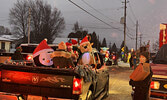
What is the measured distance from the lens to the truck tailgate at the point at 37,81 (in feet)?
13.6

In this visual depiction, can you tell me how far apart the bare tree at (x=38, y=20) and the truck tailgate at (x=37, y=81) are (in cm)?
4783

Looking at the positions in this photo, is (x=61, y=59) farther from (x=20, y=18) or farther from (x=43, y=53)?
(x=20, y=18)

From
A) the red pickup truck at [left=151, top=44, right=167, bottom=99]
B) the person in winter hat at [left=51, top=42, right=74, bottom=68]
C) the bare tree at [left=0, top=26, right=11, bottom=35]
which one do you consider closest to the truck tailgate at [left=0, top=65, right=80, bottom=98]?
the person in winter hat at [left=51, top=42, right=74, bottom=68]

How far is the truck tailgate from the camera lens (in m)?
4.15

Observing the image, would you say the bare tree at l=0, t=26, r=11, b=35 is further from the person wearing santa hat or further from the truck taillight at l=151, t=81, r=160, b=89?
the truck taillight at l=151, t=81, r=160, b=89

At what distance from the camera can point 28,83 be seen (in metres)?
4.38

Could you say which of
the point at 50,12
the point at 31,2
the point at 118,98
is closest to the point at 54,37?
the point at 50,12

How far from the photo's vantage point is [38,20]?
171 feet

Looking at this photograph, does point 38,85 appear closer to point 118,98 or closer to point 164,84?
point 164,84

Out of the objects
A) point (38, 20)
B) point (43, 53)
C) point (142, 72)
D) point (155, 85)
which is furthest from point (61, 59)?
point (38, 20)

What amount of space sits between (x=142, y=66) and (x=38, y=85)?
2344 millimetres

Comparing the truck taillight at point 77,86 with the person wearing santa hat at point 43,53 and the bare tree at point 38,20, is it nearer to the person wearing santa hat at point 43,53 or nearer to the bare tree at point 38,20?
the person wearing santa hat at point 43,53

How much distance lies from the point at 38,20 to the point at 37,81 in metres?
49.6

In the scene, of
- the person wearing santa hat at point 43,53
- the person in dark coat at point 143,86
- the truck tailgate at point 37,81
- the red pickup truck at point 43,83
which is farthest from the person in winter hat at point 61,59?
the person in dark coat at point 143,86
